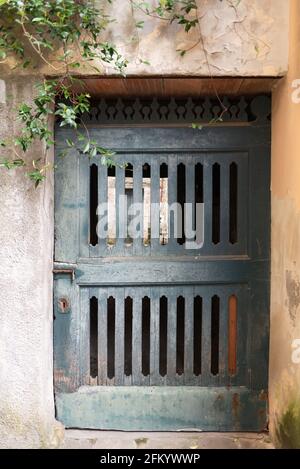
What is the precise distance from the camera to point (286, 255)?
258 centimetres

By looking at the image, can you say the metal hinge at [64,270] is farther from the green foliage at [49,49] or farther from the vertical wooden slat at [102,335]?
the green foliage at [49,49]

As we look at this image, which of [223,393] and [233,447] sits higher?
[223,393]

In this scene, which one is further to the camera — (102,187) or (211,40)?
(102,187)

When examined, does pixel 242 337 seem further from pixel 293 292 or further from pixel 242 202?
pixel 242 202

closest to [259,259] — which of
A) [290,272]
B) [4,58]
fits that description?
[290,272]

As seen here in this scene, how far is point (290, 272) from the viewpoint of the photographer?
253cm

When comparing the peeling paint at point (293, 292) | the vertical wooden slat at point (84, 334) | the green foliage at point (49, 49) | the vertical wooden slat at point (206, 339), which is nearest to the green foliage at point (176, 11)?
the green foliage at point (49, 49)

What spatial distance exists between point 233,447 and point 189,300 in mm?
1026

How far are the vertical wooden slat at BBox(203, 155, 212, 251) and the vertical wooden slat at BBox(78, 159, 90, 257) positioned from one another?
85cm

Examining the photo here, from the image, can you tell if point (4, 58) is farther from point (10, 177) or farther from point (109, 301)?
point (109, 301)

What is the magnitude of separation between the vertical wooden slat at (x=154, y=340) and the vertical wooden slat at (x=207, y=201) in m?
0.52

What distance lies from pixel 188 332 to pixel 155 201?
980mm

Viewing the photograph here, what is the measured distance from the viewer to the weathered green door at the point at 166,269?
287 cm

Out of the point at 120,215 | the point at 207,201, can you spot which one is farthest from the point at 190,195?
the point at 120,215
